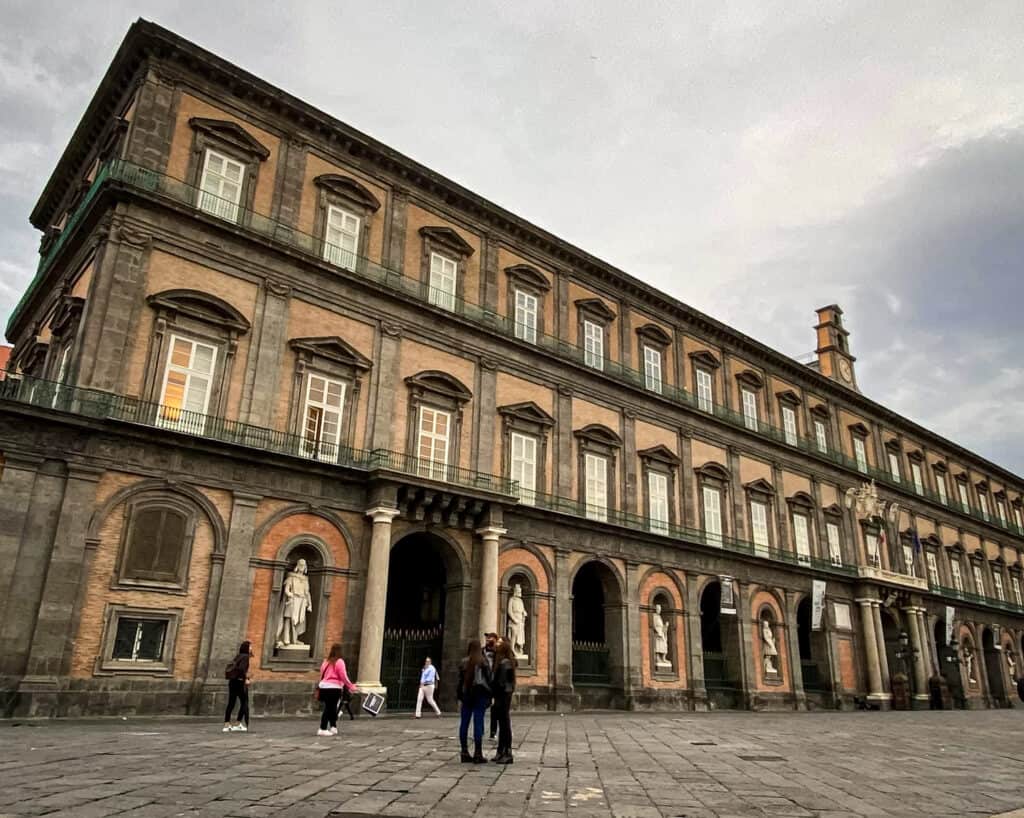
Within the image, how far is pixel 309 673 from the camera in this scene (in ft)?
59.1

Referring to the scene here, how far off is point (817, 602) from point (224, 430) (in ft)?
82.3

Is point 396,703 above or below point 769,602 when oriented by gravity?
below

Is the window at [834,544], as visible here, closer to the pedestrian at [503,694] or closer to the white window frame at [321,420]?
the white window frame at [321,420]

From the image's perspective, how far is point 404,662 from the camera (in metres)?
20.6

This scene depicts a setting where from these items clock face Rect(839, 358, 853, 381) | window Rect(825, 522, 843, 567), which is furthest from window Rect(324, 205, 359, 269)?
clock face Rect(839, 358, 853, 381)

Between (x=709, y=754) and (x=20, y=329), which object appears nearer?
(x=709, y=754)

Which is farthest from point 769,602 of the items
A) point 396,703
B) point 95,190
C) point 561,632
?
point 95,190

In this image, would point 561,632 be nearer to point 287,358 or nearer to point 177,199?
point 287,358

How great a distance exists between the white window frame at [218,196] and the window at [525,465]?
10251mm

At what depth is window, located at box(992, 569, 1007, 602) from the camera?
46.9 m

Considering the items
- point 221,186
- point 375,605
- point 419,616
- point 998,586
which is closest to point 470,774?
point 375,605

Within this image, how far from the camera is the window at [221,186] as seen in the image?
19656 mm

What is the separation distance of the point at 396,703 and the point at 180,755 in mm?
10810

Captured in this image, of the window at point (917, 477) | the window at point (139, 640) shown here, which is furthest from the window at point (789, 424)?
the window at point (139, 640)
